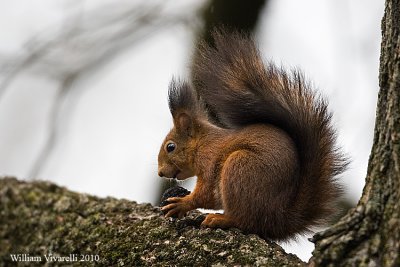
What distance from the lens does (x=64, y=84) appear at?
350 centimetres

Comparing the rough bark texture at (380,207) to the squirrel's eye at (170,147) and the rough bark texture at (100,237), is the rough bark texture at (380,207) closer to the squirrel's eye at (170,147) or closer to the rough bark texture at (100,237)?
the rough bark texture at (100,237)

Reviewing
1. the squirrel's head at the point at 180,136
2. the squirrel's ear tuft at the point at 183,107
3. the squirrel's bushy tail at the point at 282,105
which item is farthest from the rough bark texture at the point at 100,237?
the squirrel's ear tuft at the point at 183,107

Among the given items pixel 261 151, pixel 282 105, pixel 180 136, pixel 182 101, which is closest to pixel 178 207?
pixel 261 151

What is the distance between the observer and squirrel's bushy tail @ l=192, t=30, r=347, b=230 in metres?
2.34

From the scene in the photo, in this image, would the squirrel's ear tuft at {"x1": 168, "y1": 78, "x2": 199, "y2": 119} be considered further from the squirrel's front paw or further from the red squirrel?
the squirrel's front paw

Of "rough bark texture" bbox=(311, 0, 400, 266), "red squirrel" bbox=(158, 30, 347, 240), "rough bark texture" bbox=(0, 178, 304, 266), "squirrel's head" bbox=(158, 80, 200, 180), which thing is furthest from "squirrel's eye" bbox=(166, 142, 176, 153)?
"rough bark texture" bbox=(311, 0, 400, 266)

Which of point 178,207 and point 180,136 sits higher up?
point 180,136

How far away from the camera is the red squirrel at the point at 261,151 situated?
90.7 inches

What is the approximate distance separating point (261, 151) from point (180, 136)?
0.63 meters

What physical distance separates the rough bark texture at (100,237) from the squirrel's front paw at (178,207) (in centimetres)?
17

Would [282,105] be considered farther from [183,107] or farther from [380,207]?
→ [380,207]

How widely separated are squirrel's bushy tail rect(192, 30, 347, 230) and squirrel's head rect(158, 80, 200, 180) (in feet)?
1.24

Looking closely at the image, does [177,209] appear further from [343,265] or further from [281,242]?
[343,265]

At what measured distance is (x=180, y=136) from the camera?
2930 millimetres
